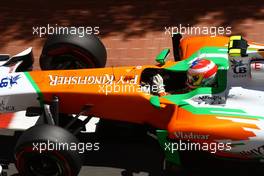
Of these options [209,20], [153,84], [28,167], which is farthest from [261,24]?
[28,167]

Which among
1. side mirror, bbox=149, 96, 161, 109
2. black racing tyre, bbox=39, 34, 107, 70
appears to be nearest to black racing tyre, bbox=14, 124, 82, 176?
side mirror, bbox=149, 96, 161, 109

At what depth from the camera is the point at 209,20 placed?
9602 millimetres

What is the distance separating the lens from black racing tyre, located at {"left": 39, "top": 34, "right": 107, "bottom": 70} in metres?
6.86

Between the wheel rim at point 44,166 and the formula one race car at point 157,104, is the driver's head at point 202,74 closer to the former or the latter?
the formula one race car at point 157,104

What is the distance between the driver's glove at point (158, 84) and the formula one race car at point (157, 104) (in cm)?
14

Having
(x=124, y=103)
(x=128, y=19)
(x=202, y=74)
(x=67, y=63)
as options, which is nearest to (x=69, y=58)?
(x=67, y=63)

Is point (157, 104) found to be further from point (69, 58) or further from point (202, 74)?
point (69, 58)

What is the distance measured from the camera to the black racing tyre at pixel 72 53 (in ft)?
22.5

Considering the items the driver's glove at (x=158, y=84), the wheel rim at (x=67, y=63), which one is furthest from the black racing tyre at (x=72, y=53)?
the driver's glove at (x=158, y=84)

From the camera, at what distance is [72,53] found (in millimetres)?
6988

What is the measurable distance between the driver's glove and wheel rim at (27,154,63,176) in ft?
4.60

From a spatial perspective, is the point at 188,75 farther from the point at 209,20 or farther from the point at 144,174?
the point at 209,20

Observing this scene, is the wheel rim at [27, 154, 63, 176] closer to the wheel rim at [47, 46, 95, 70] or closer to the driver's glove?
the driver's glove

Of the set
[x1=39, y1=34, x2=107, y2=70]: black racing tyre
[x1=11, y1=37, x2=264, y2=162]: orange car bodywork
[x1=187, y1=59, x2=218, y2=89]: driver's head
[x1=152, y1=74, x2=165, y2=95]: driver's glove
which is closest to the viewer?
[x1=11, y1=37, x2=264, y2=162]: orange car bodywork
